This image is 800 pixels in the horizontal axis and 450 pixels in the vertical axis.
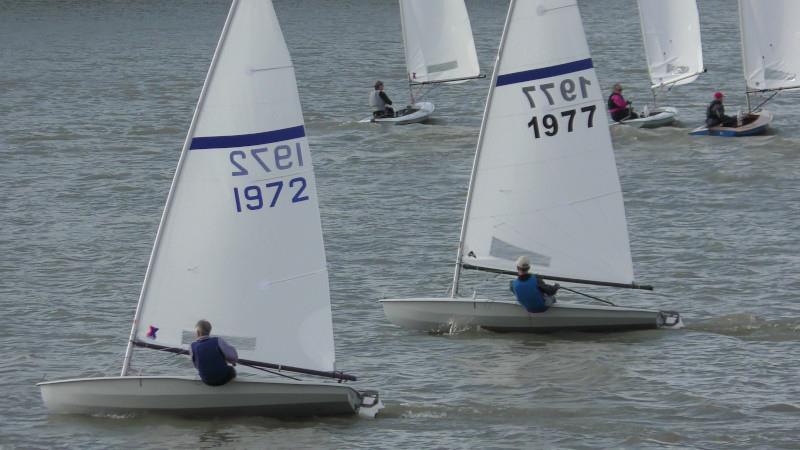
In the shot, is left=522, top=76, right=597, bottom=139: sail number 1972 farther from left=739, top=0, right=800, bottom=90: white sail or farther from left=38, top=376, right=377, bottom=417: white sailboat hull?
left=739, top=0, right=800, bottom=90: white sail

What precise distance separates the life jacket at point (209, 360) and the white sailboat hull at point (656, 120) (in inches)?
1065

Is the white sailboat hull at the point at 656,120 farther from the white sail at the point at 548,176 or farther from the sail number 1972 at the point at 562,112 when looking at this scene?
the sail number 1972 at the point at 562,112

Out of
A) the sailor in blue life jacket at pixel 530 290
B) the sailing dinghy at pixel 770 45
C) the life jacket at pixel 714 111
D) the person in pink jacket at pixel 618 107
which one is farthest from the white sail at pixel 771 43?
the sailor in blue life jacket at pixel 530 290

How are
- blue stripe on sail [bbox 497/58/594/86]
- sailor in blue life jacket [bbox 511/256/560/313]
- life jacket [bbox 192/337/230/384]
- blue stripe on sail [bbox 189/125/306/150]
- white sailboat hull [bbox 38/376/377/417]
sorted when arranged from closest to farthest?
1. life jacket [bbox 192/337/230/384]
2. blue stripe on sail [bbox 189/125/306/150]
3. white sailboat hull [bbox 38/376/377/417]
4. blue stripe on sail [bbox 497/58/594/86]
5. sailor in blue life jacket [bbox 511/256/560/313]

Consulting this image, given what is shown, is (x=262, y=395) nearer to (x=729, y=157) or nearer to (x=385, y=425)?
(x=385, y=425)

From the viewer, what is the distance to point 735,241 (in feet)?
105

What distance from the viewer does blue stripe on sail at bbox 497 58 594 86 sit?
76.9 ft

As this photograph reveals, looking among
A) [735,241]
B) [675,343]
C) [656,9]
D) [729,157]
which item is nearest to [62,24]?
[656,9]

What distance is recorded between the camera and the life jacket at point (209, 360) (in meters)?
18.8

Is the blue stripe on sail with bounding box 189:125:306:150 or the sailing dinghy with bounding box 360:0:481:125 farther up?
the sailing dinghy with bounding box 360:0:481:125

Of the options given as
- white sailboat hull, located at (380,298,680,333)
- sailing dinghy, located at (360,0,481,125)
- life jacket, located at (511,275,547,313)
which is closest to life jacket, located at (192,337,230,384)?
white sailboat hull, located at (380,298,680,333)

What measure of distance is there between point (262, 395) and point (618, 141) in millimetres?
25852

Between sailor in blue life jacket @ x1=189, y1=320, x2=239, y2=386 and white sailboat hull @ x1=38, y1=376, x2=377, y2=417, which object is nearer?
sailor in blue life jacket @ x1=189, y1=320, x2=239, y2=386

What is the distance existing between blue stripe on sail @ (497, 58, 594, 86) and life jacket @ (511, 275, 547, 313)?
121 inches
